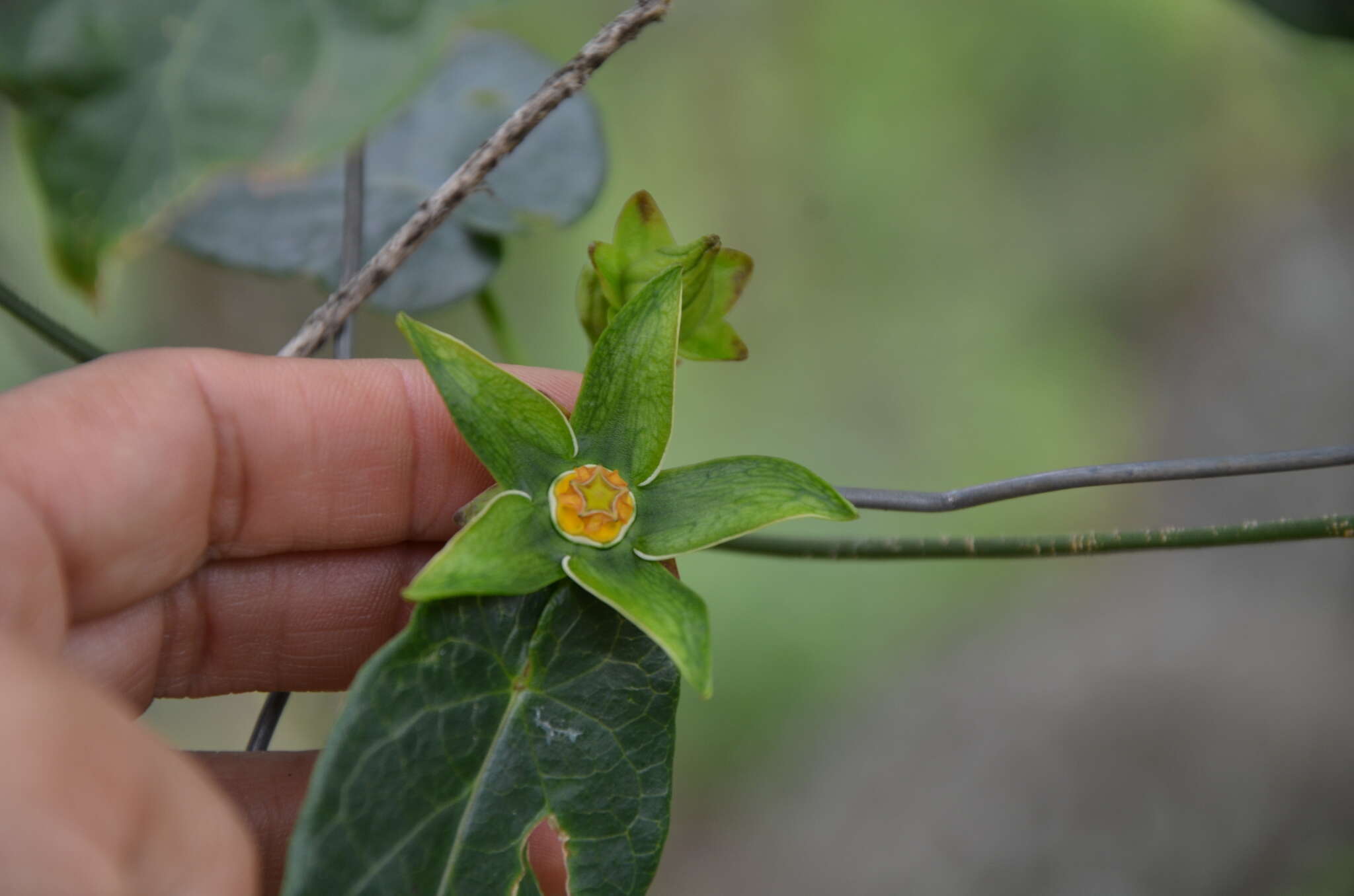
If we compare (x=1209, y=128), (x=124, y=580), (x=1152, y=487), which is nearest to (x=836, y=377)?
(x=1152, y=487)

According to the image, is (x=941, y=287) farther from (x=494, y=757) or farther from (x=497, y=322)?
(x=494, y=757)

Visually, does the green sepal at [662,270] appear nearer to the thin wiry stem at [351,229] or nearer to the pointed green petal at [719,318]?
the pointed green petal at [719,318]

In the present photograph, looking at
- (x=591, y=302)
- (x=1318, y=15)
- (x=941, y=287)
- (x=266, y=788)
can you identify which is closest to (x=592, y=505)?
(x=591, y=302)

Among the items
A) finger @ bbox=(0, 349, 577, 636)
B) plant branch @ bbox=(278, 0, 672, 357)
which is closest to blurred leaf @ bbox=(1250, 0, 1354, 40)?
plant branch @ bbox=(278, 0, 672, 357)

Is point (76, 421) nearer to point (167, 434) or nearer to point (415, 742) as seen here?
point (167, 434)

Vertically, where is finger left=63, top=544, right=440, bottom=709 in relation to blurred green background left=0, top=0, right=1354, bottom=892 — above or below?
below

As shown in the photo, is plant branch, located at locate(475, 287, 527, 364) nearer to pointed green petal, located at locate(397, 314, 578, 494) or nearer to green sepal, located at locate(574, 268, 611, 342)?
green sepal, located at locate(574, 268, 611, 342)
